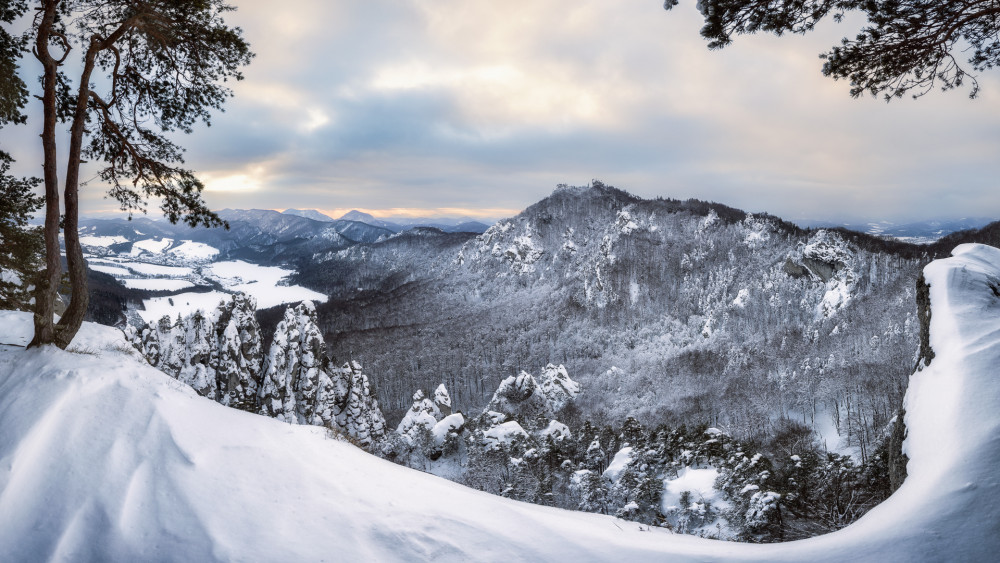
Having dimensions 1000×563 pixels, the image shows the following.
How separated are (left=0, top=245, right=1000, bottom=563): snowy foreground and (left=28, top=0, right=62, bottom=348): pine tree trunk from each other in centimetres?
127

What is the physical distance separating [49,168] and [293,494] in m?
8.59

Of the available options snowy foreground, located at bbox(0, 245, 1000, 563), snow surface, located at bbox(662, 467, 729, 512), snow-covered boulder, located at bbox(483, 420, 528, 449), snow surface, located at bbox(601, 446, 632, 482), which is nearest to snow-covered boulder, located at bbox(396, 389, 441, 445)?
snow-covered boulder, located at bbox(483, 420, 528, 449)

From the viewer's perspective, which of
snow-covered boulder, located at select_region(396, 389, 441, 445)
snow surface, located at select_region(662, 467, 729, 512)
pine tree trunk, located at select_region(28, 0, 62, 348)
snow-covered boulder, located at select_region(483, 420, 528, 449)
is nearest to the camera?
pine tree trunk, located at select_region(28, 0, 62, 348)

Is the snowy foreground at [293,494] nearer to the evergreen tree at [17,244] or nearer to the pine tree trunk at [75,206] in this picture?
the pine tree trunk at [75,206]

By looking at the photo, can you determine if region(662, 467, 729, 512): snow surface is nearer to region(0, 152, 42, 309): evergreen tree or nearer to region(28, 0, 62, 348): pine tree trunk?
region(28, 0, 62, 348): pine tree trunk

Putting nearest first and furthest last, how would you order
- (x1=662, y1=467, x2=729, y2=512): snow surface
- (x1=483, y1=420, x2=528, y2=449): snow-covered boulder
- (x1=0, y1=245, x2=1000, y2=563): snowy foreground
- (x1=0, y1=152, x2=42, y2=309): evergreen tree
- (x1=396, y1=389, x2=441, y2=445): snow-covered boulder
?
(x1=0, y1=245, x2=1000, y2=563): snowy foreground
(x1=0, y1=152, x2=42, y2=309): evergreen tree
(x1=662, y1=467, x2=729, y2=512): snow surface
(x1=483, y1=420, x2=528, y2=449): snow-covered boulder
(x1=396, y1=389, x2=441, y2=445): snow-covered boulder

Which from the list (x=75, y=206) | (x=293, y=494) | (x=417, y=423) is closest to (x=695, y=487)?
(x=293, y=494)

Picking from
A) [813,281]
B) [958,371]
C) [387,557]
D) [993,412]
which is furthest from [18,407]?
[813,281]

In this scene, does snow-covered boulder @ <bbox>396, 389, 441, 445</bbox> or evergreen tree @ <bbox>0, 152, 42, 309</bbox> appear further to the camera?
snow-covered boulder @ <bbox>396, 389, 441, 445</bbox>

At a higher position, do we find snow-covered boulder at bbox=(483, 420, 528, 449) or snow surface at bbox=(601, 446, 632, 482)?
snow surface at bbox=(601, 446, 632, 482)

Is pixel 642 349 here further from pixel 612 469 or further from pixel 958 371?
pixel 958 371

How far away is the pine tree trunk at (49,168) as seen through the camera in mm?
8664

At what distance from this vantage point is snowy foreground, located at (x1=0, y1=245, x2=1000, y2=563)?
16.5 ft

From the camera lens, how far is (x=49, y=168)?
28.5 feet
